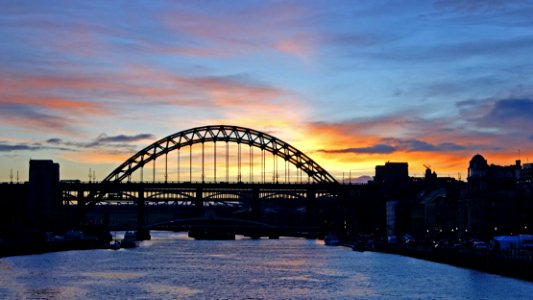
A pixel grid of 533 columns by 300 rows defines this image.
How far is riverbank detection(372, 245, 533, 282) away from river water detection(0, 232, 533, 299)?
44.4 inches

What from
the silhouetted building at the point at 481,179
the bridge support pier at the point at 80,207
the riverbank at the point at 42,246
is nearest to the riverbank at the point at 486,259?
the silhouetted building at the point at 481,179

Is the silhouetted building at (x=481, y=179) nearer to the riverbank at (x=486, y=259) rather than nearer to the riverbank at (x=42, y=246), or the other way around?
the riverbank at (x=486, y=259)

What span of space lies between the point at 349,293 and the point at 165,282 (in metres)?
16.1

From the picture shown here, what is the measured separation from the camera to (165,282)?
267ft

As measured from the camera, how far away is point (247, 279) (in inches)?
3342


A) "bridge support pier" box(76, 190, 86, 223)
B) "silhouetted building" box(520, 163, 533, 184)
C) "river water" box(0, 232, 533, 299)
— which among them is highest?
"silhouetted building" box(520, 163, 533, 184)

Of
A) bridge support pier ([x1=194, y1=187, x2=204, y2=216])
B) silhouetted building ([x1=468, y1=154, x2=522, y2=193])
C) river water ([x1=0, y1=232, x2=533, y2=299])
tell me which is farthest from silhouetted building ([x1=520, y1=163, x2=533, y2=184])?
bridge support pier ([x1=194, y1=187, x2=204, y2=216])

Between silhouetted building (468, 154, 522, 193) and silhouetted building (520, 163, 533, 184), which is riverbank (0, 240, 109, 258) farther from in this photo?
silhouetted building (520, 163, 533, 184)

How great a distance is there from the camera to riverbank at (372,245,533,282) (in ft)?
260

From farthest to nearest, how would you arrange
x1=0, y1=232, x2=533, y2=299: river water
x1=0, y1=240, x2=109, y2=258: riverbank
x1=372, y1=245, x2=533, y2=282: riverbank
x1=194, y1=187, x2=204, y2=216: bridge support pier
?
x1=194, y1=187, x2=204, y2=216: bridge support pier < x1=0, y1=240, x2=109, y2=258: riverbank < x1=372, y1=245, x2=533, y2=282: riverbank < x1=0, y1=232, x2=533, y2=299: river water

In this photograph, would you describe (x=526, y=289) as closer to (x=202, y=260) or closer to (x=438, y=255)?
(x=438, y=255)

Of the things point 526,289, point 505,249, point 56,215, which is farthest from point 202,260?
point 56,215

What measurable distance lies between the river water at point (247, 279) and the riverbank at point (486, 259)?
44.4 inches

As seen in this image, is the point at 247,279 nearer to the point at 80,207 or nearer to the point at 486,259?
the point at 486,259
